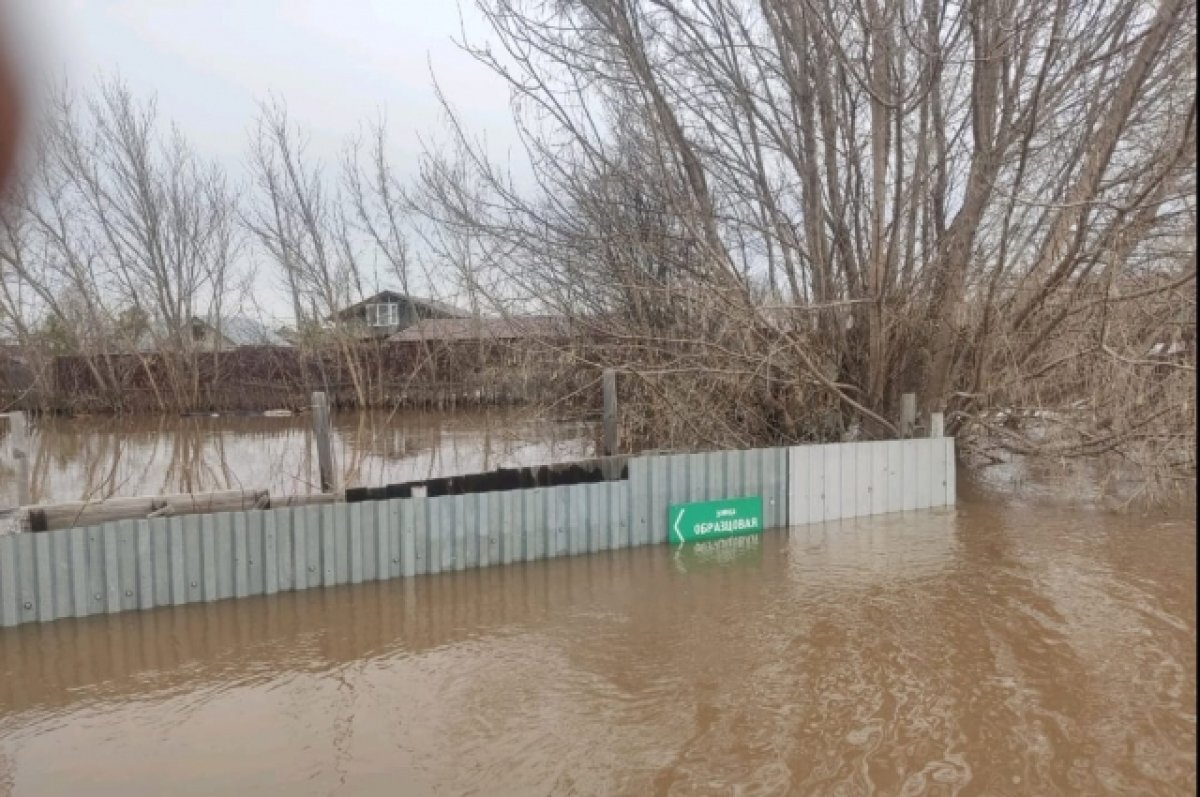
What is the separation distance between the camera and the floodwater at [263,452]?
1315cm

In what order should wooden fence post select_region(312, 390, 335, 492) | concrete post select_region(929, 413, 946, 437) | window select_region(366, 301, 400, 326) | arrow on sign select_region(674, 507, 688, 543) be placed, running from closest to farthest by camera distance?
wooden fence post select_region(312, 390, 335, 492)
arrow on sign select_region(674, 507, 688, 543)
concrete post select_region(929, 413, 946, 437)
window select_region(366, 301, 400, 326)

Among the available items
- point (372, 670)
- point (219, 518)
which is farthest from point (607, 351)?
point (372, 670)

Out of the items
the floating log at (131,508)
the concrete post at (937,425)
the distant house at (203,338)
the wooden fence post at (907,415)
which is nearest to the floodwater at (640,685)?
the floating log at (131,508)

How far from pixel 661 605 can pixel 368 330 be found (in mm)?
25639

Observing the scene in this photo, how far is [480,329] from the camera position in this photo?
26.8 metres

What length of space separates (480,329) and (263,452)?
34.4 ft

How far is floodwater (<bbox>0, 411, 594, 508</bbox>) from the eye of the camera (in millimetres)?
13148

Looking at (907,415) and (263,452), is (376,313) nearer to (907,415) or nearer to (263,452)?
(263,452)

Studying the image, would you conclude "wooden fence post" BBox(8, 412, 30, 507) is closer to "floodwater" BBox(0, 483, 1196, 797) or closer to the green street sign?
"floodwater" BBox(0, 483, 1196, 797)

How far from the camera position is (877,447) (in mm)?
9875

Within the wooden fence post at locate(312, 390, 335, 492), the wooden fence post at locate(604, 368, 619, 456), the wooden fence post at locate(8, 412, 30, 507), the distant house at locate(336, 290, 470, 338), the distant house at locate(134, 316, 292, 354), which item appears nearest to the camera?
the wooden fence post at locate(8, 412, 30, 507)

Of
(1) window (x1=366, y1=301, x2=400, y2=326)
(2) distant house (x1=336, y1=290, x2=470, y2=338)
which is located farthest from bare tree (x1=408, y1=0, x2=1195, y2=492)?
(1) window (x1=366, y1=301, x2=400, y2=326)

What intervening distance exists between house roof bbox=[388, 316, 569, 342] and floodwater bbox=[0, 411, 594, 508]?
5.64 ft

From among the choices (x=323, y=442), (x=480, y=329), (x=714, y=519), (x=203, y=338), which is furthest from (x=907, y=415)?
(x=203, y=338)
